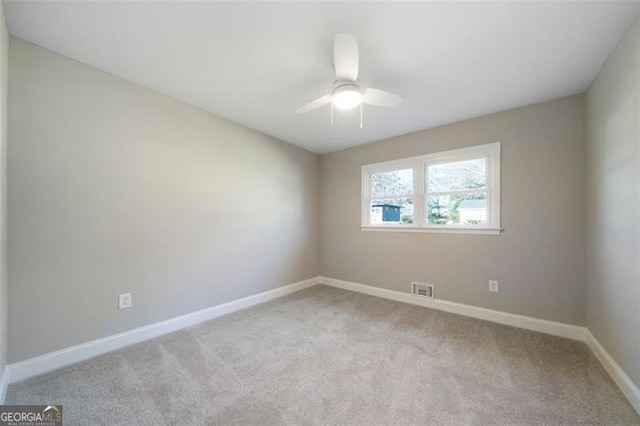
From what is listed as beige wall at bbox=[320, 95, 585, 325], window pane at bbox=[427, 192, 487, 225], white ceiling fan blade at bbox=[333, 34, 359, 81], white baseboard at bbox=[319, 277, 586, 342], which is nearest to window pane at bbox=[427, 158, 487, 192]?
window pane at bbox=[427, 192, 487, 225]

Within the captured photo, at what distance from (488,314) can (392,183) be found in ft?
6.61

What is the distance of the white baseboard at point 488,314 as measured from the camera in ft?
7.91

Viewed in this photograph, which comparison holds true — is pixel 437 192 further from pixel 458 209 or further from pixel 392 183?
pixel 392 183

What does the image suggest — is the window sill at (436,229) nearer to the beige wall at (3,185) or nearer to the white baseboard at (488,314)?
the white baseboard at (488,314)

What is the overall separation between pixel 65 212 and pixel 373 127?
321cm

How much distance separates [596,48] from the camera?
5.84ft

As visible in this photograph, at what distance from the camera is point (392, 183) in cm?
374

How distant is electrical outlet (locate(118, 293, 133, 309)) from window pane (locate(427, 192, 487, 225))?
3.42 m

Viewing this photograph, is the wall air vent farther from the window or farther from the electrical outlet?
the electrical outlet

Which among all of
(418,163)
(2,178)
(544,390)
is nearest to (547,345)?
(544,390)

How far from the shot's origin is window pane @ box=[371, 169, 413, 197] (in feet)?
11.7

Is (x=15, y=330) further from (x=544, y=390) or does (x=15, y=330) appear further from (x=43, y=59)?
(x=544, y=390)

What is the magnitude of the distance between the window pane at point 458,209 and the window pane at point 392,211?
0.28 metres

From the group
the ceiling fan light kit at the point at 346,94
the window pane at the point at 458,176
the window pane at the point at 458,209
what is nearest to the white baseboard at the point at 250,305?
the window pane at the point at 458,209
